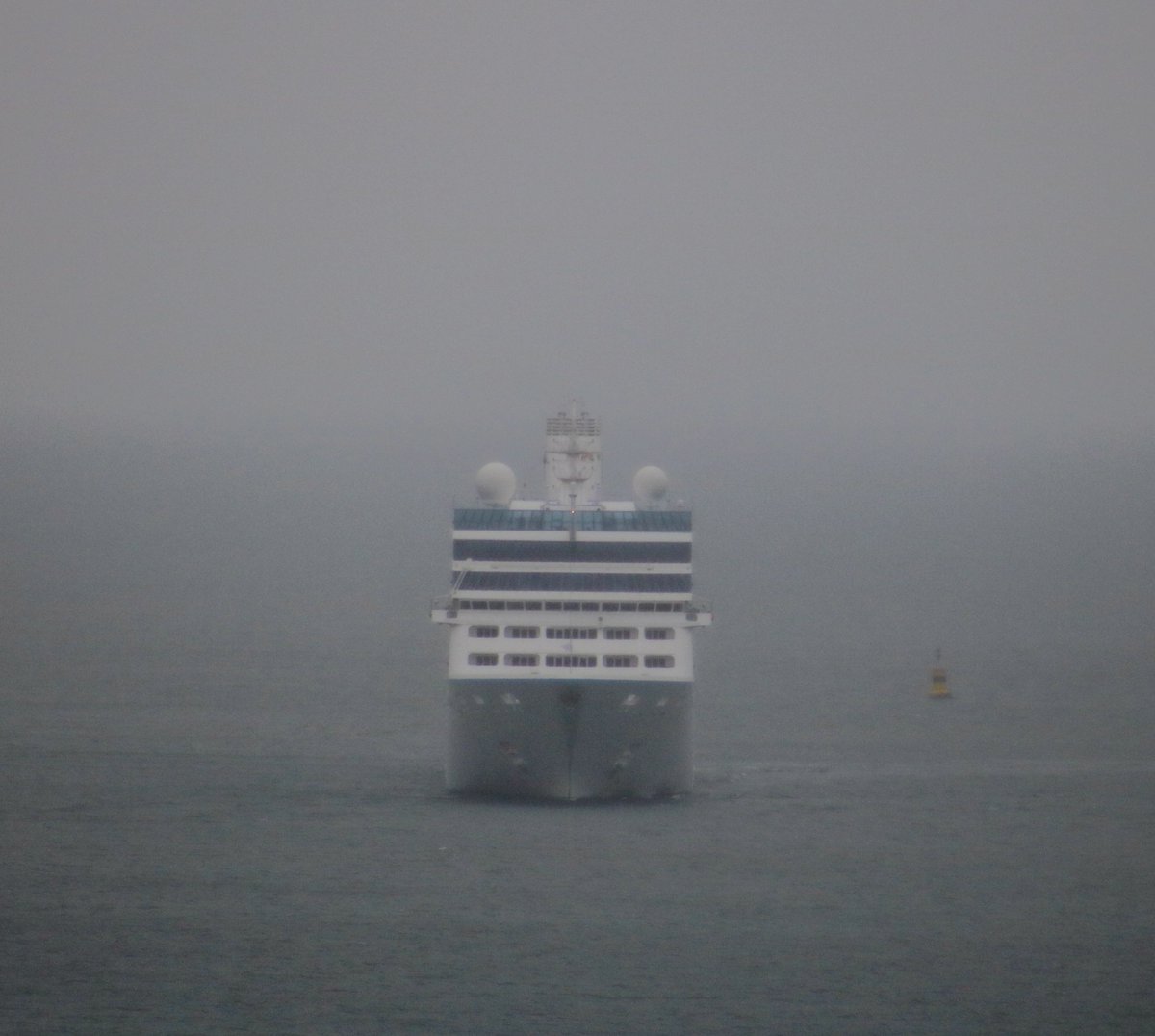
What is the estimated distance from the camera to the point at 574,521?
54750mm

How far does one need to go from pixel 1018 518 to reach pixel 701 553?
43.4m

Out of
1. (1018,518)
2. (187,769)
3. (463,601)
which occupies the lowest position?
(187,769)

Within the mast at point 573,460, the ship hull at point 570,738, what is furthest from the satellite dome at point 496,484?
the ship hull at point 570,738

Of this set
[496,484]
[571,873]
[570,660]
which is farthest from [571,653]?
[571,873]

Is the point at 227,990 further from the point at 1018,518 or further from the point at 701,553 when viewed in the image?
the point at 1018,518

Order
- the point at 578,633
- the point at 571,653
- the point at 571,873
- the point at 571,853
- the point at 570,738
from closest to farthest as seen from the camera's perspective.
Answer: the point at 571,873 → the point at 571,853 → the point at 570,738 → the point at 571,653 → the point at 578,633

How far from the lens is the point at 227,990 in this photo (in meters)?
38.3

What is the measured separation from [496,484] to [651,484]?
149 inches

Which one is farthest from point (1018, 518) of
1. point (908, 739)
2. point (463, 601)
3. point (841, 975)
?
point (841, 975)

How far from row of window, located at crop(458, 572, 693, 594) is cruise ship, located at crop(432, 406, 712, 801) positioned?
0.07 ft

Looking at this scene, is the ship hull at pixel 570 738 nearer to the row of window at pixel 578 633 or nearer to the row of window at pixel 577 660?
the row of window at pixel 577 660

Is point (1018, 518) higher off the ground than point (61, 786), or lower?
higher

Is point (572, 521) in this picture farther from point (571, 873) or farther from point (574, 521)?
point (571, 873)

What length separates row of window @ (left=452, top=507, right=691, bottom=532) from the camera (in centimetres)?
5447
